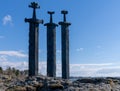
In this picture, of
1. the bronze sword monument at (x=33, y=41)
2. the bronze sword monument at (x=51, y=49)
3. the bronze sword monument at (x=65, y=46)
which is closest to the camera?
the bronze sword monument at (x=33, y=41)

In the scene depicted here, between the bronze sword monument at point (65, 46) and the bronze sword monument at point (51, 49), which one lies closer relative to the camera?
the bronze sword monument at point (51, 49)

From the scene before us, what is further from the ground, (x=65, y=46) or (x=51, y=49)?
(x=65, y=46)

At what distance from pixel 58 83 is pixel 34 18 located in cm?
1479

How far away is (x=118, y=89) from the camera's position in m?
14.2

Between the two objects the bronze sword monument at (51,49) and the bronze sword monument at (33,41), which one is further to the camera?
the bronze sword monument at (51,49)

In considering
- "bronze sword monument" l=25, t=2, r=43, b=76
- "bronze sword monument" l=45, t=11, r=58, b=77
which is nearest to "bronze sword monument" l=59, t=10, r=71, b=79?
"bronze sword monument" l=45, t=11, r=58, b=77

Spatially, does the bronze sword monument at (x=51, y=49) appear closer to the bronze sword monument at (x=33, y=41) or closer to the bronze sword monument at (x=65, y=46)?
the bronze sword monument at (x=65, y=46)

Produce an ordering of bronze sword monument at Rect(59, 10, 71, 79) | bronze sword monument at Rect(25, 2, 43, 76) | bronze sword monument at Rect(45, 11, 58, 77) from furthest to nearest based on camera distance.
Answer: bronze sword monument at Rect(59, 10, 71, 79) → bronze sword monument at Rect(45, 11, 58, 77) → bronze sword monument at Rect(25, 2, 43, 76)

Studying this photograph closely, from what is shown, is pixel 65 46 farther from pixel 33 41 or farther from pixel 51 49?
pixel 33 41

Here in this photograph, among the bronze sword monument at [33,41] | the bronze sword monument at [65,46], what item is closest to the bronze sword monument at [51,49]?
the bronze sword monument at [65,46]

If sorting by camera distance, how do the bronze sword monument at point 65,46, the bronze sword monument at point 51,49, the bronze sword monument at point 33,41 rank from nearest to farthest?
the bronze sword monument at point 33,41, the bronze sword monument at point 51,49, the bronze sword monument at point 65,46

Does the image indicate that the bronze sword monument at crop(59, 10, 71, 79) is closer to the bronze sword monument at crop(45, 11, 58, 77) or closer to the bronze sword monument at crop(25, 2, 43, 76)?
the bronze sword monument at crop(45, 11, 58, 77)

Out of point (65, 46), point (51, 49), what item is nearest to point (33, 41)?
point (51, 49)

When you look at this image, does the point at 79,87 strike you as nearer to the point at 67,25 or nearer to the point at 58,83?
the point at 58,83
